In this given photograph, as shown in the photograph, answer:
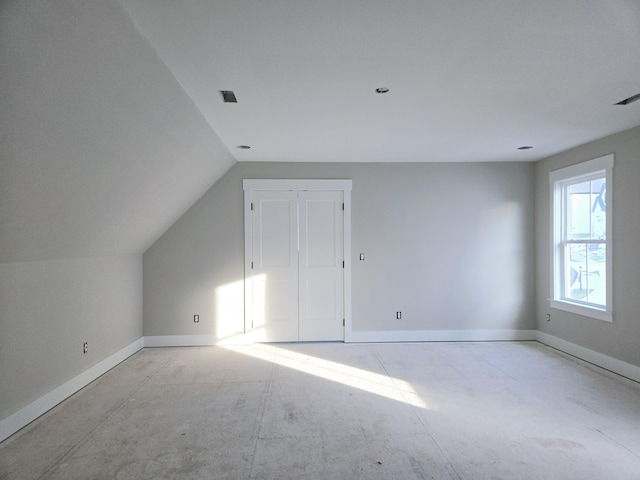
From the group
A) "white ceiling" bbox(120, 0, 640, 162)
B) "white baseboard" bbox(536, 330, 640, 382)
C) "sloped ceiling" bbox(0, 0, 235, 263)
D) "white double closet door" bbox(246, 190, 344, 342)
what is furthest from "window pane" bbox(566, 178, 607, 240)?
"sloped ceiling" bbox(0, 0, 235, 263)

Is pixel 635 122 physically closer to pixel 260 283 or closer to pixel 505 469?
pixel 505 469

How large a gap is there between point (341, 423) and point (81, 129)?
8.55ft

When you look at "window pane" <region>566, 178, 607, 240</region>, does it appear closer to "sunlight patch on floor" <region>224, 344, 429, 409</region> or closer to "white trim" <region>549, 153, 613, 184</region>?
"white trim" <region>549, 153, 613, 184</region>

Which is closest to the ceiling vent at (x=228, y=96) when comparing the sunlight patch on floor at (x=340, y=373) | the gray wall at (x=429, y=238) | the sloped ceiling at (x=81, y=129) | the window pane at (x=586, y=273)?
the sloped ceiling at (x=81, y=129)

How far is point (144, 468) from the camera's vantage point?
2.18 metres

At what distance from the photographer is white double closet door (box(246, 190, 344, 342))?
15.8 ft

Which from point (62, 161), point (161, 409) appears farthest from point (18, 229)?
point (161, 409)

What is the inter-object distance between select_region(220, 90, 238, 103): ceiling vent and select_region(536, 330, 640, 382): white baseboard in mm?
4377

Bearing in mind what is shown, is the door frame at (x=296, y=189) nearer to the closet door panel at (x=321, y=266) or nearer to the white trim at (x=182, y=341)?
the closet door panel at (x=321, y=266)

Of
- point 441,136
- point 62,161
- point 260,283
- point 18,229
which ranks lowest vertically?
point 260,283

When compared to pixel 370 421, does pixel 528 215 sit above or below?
above

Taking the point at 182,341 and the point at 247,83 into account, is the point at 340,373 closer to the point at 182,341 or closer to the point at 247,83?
the point at 182,341

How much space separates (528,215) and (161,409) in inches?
194

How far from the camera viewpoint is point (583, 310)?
13.4ft
